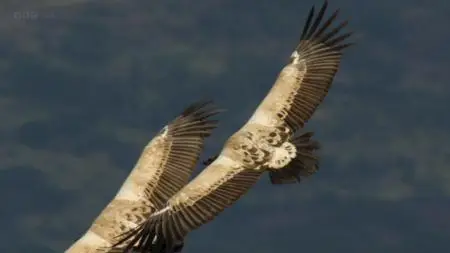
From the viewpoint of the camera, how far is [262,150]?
73.6 m

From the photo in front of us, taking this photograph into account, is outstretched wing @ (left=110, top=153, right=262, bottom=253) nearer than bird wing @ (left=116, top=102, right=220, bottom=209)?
Yes

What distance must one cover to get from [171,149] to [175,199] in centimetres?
756

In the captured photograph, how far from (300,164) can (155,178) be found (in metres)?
5.52

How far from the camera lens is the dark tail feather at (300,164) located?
74125 millimetres

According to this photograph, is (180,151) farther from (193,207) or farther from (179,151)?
(193,207)

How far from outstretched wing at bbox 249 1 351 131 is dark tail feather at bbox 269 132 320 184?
3.64ft

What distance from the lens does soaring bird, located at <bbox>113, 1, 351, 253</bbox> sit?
69.6m

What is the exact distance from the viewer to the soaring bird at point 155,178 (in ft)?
234

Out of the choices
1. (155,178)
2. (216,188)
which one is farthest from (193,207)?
(155,178)

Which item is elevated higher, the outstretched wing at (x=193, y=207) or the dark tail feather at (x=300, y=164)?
the dark tail feather at (x=300, y=164)

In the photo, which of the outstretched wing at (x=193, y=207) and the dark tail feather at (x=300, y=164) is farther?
the dark tail feather at (x=300, y=164)

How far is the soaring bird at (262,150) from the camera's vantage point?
69562mm

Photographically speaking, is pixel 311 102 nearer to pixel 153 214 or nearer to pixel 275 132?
pixel 275 132

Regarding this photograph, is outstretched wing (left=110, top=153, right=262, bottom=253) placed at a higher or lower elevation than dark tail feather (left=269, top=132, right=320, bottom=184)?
lower
